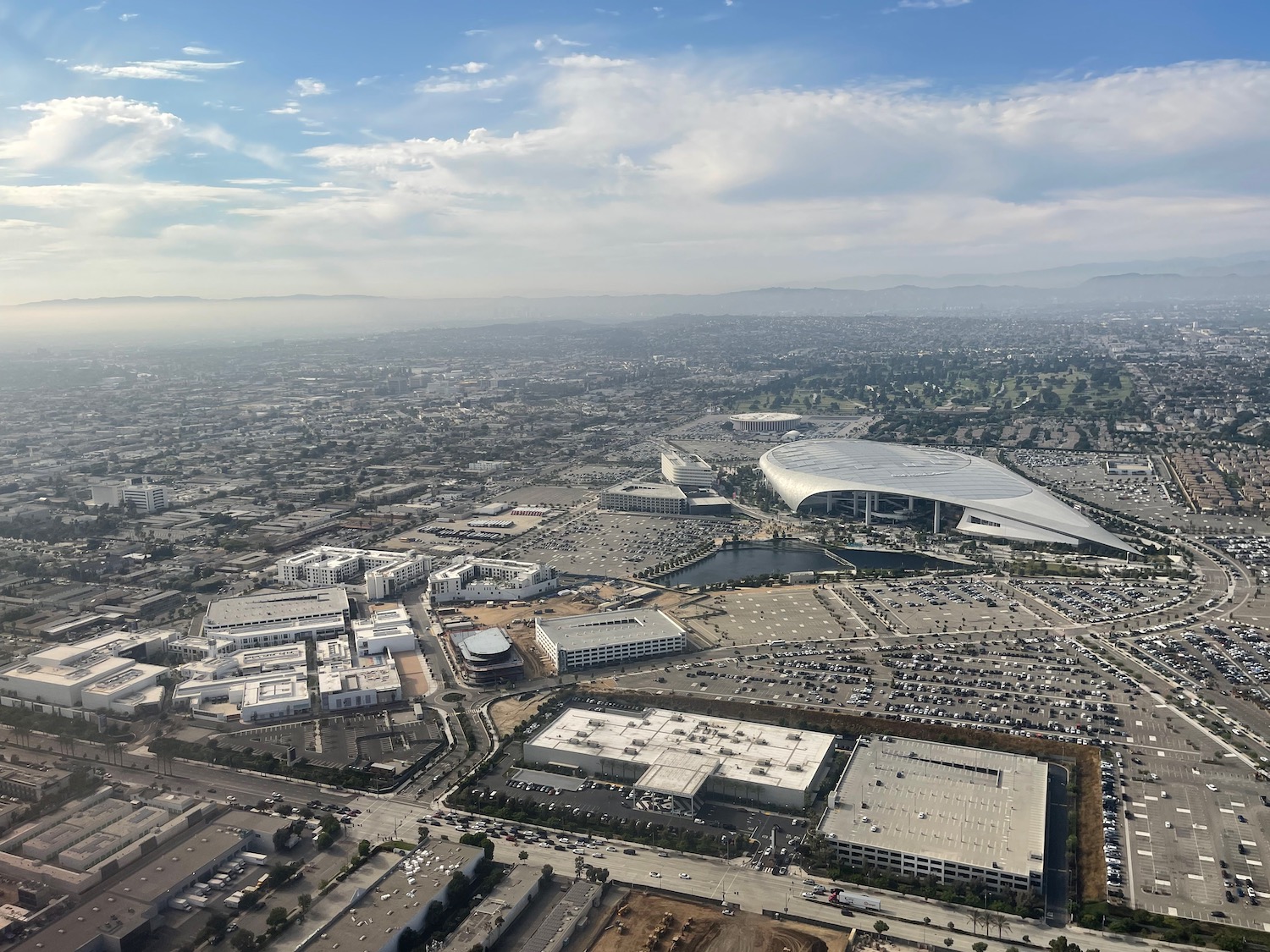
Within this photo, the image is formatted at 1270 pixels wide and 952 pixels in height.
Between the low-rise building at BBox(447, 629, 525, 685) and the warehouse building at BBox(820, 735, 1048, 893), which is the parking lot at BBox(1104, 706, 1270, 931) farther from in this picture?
the low-rise building at BBox(447, 629, 525, 685)

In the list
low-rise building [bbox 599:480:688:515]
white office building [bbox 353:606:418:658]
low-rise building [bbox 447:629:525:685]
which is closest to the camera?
low-rise building [bbox 447:629:525:685]

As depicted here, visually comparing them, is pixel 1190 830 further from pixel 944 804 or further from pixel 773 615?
pixel 773 615

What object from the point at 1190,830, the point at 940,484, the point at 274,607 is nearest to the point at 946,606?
the point at 940,484

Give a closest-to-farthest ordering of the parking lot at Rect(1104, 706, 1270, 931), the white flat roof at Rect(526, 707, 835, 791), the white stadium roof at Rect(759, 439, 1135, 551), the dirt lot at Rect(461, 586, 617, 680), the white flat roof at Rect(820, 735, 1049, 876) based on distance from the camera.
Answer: the parking lot at Rect(1104, 706, 1270, 931)
the white flat roof at Rect(820, 735, 1049, 876)
the white flat roof at Rect(526, 707, 835, 791)
the dirt lot at Rect(461, 586, 617, 680)
the white stadium roof at Rect(759, 439, 1135, 551)

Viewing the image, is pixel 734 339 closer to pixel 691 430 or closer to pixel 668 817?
pixel 691 430

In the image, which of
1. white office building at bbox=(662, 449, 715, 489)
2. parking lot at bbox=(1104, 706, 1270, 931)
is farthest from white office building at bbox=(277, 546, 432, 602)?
Result: parking lot at bbox=(1104, 706, 1270, 931)

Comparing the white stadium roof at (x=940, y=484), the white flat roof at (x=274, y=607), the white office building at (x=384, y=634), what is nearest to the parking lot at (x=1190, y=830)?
the white stadium roof at (x=940, y=484)
